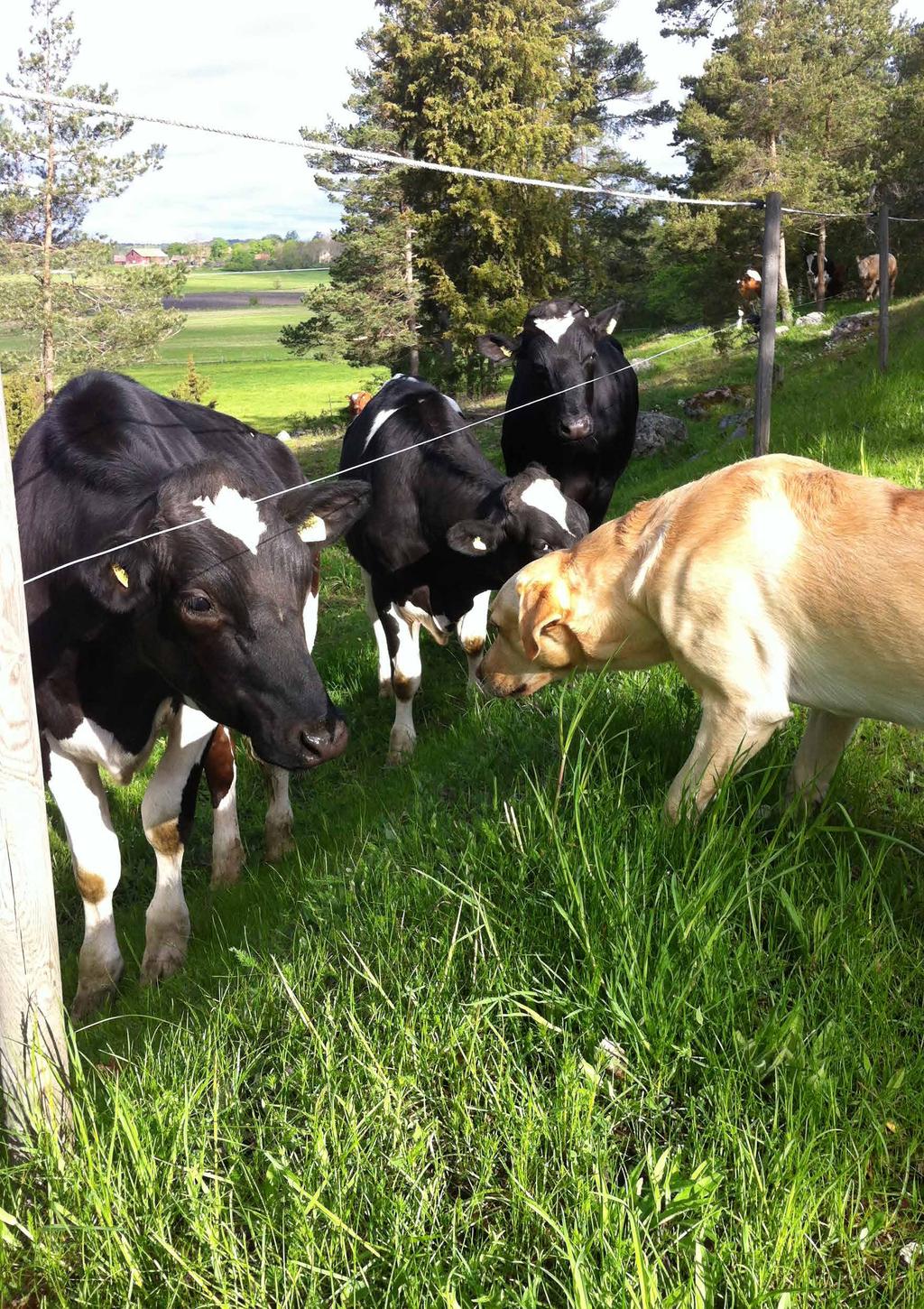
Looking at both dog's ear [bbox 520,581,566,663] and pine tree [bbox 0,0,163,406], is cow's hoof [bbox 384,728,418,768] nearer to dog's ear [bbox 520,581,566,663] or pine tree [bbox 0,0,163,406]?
dog's ear [bbox 520,581,566,663]

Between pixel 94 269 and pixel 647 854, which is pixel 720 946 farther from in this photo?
pixel 94 269

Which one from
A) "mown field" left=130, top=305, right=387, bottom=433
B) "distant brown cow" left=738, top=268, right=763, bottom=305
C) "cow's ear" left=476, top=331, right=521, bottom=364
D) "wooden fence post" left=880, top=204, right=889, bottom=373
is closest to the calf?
"distant brown cow" left=738, top=268, right=763, bottom=305

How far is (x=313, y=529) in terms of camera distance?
4348 millimetres

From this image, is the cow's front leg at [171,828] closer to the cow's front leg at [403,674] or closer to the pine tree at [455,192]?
the cow's front leg at [403,674]

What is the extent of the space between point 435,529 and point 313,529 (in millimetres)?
2459

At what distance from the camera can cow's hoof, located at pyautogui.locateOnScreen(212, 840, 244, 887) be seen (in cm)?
542

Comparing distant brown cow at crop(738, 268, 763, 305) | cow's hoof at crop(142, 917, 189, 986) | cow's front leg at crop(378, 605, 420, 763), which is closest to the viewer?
cow's hoof at crop(142, 917, 189, 986)

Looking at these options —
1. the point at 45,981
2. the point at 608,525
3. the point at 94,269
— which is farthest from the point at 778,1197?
the point at 94,269

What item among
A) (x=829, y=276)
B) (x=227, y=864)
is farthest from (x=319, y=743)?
(x=829, y=276)

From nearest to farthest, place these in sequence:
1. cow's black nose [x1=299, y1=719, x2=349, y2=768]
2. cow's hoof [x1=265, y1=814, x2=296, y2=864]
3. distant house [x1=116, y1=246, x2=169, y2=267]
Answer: cow's black nose [x1=299, y1=719, x2=349, y2=768] < cow's hoof [x1=265, y1=814, x2=296, y2=864] < distant house [x1=116, y1=246, x2=169, y2=267]

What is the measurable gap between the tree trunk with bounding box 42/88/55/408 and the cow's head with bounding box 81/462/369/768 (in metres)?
28.8

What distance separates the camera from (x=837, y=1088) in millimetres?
2363

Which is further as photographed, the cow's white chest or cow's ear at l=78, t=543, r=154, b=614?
the cow's white chest

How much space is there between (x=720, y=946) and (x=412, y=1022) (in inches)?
30.7
